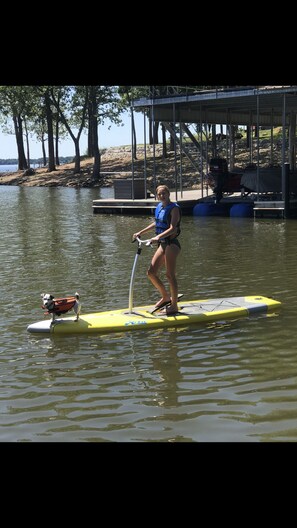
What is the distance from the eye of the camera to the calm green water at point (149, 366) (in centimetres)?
575

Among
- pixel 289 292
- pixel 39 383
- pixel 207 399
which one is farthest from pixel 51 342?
pixel 289 292

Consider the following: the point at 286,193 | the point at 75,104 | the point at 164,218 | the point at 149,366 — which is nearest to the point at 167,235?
the point at 164,218

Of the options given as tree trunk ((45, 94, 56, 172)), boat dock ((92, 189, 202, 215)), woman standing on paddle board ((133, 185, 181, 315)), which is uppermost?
tree trunk ((45, 94, 56, 172))

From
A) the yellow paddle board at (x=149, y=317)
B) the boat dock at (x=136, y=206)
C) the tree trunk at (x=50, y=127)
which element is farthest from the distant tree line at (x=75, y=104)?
the yellow paddle board at (x=149, y=317)

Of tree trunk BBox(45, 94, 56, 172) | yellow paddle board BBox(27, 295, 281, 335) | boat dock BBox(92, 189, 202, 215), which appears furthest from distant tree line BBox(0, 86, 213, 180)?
yellow paddle board BBox(27, 295, 281, 335)

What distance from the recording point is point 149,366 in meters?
7.52

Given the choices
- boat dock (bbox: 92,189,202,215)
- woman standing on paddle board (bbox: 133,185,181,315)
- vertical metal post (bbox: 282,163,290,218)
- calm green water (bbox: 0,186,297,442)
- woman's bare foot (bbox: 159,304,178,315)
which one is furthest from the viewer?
boat dock (bbox: 92,189,202,215)

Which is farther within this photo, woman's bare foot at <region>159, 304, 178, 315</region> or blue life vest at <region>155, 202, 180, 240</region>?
woman's bare foot at <region>159, 304, 178, 315</region>

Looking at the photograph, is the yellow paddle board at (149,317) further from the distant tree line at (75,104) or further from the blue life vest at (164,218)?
the distant tree line at (75,104)

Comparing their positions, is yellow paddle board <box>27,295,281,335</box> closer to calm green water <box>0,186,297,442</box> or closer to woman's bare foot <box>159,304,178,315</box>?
woman's bare foot <box>159,304,178,315</box>

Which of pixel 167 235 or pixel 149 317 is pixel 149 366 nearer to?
pixel 149 317

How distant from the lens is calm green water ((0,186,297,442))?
575cm
